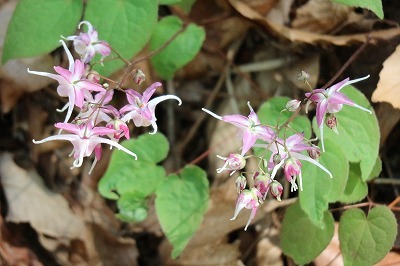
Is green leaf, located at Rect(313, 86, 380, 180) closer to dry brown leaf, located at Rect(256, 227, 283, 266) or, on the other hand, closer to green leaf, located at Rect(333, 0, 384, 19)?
green leaf, located at Rect(333, 0, 384, 19)

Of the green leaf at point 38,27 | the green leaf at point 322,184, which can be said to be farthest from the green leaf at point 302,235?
the green leaf at point 38,27

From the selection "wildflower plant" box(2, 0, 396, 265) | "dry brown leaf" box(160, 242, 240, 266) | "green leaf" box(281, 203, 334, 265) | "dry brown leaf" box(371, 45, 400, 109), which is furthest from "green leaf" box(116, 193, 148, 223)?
"dry brown leaf" box(371, 45, 400, 109)

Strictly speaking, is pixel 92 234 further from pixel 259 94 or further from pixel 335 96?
pixel 335 96

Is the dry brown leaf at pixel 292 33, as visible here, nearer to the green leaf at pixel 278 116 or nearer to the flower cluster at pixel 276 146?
the green leaf at pixel 278 116

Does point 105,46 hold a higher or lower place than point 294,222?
higher

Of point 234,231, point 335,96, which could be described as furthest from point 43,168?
point 335,96

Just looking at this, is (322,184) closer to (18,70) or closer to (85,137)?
(85,137)
